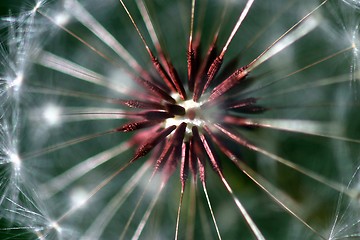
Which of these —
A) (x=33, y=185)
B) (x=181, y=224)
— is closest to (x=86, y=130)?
(x=33, y=185)

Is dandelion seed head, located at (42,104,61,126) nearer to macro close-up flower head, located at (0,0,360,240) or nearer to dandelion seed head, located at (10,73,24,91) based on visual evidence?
macro close-up flower head, located at (0,0,360,240)


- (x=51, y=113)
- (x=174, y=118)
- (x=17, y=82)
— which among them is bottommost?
(x=174, y=118)

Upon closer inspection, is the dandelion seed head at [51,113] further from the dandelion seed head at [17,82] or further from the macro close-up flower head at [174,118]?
the dandelion seed head at [17,82]

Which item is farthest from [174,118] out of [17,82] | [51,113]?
[17,82]

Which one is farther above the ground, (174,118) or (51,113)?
(51,113)

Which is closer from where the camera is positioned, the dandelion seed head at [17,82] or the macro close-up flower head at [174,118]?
the macro close-up flower head at [174,118]

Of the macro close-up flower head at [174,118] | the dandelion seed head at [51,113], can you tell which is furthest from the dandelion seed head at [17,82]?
the dandelion seed head at [51,113]

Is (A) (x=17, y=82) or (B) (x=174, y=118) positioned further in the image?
(A) (x=17, y=82)

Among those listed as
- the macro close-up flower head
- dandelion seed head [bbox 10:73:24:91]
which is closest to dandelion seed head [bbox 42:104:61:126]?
the macro close-up flower head

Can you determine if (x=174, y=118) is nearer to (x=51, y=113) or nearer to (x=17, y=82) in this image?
(x=51, y=113)
